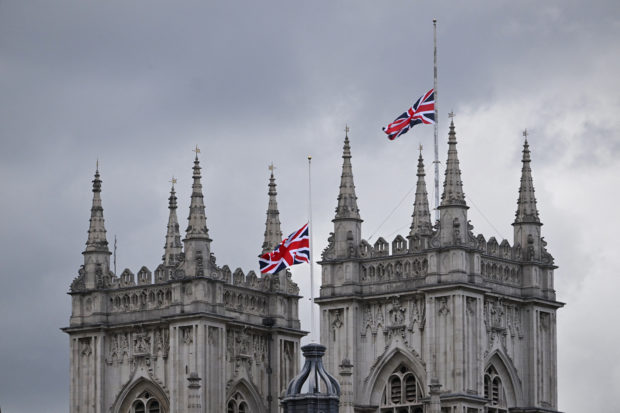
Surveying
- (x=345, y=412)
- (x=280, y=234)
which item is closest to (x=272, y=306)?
(x=280, y=234)

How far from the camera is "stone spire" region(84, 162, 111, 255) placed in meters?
128

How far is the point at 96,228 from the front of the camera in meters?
129

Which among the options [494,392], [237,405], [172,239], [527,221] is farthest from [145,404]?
[527,221]

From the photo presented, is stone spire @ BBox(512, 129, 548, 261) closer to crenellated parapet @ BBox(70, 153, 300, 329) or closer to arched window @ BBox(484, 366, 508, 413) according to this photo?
arched window @ BBox(484, 366, 508, 413)

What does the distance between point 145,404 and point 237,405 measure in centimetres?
502

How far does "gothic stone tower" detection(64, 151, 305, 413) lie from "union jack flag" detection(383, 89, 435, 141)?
11381 mm

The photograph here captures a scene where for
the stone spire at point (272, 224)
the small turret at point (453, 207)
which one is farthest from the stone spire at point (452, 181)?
the stone spire at point (272, 224)

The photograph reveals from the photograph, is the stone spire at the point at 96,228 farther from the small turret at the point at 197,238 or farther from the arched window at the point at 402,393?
the arched window at the point at 402,393

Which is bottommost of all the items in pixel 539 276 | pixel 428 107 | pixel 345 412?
pixel 345 412

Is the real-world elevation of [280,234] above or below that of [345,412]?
above

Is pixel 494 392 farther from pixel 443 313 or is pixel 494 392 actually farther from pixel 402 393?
pixel 443 313

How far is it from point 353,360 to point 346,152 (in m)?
11.6

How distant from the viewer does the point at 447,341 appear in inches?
4567

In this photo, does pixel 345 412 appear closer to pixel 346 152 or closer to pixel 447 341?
pixel 447 341
